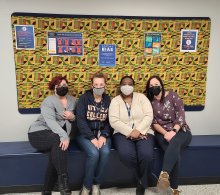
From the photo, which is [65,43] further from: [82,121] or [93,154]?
[93,154]

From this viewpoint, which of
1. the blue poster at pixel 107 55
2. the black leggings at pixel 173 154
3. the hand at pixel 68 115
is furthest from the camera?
the blue poster at pixel 107 55

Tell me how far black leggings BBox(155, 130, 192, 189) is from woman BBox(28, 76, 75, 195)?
1013mm

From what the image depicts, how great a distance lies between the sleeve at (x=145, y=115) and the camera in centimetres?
258

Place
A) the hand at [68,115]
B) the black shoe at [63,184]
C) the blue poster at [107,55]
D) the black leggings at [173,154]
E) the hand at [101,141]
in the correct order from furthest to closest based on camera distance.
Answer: the blue poster at [107,55]
the hand at [68,115]
the hand at [101,141]
the black leggings at [173,154]
the black shoe at [63,184]

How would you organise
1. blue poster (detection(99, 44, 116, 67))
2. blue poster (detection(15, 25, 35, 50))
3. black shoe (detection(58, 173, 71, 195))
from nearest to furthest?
black shoe (detection(58, 173, 71, 195)) → blue poster (detection(15, 25, 35, 50)) → blue poster (detection(99, 44, 116, 67))

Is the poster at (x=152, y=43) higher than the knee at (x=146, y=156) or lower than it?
higher

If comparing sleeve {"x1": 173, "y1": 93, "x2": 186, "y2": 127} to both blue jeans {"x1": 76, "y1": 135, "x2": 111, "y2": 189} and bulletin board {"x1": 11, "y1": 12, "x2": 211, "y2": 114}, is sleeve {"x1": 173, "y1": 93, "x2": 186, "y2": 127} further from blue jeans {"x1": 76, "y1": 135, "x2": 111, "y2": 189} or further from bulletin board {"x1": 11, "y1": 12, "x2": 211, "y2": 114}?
blue jeans {"x1": 76, "y1": 135, "x2": 111, "y2": 189}

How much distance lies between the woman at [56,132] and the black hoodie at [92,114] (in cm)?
13

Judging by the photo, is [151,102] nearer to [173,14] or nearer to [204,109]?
[204,109]

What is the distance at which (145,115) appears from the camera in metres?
2.65

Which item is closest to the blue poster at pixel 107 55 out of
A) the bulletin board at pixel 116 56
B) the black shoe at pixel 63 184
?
the bulletin board at pixel 116 56

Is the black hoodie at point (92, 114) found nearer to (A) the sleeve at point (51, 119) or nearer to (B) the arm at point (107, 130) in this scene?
(B) the arm at point (107, 130)

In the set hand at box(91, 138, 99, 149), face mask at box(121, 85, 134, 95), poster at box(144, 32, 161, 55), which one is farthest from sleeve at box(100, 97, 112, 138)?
poster at box(144, 32, 161, 55)

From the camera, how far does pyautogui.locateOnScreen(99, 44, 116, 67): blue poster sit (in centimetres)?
285
